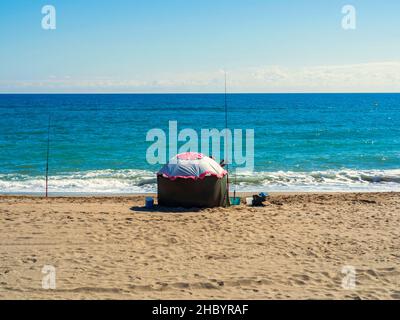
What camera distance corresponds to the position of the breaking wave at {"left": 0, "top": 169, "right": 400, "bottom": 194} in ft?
61.2

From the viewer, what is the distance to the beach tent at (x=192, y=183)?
12.9m

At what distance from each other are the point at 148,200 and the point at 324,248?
5547 mm

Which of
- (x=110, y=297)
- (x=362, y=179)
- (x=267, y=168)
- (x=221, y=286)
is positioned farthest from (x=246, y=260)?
(x=267, y=168)

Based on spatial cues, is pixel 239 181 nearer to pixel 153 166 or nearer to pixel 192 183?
pixel 153 166

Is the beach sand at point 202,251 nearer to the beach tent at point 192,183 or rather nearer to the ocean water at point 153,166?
the beach tent at point 192,183

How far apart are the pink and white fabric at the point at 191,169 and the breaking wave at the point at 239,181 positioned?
548cm

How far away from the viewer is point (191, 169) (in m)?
12.9

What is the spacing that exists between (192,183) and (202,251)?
387cm

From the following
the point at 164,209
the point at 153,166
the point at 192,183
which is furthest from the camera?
the point at 153,166

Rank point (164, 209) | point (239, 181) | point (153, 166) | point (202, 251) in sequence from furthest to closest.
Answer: point (153, 166)
point (239, 181)
point (164, 209)
point (202, 251)
